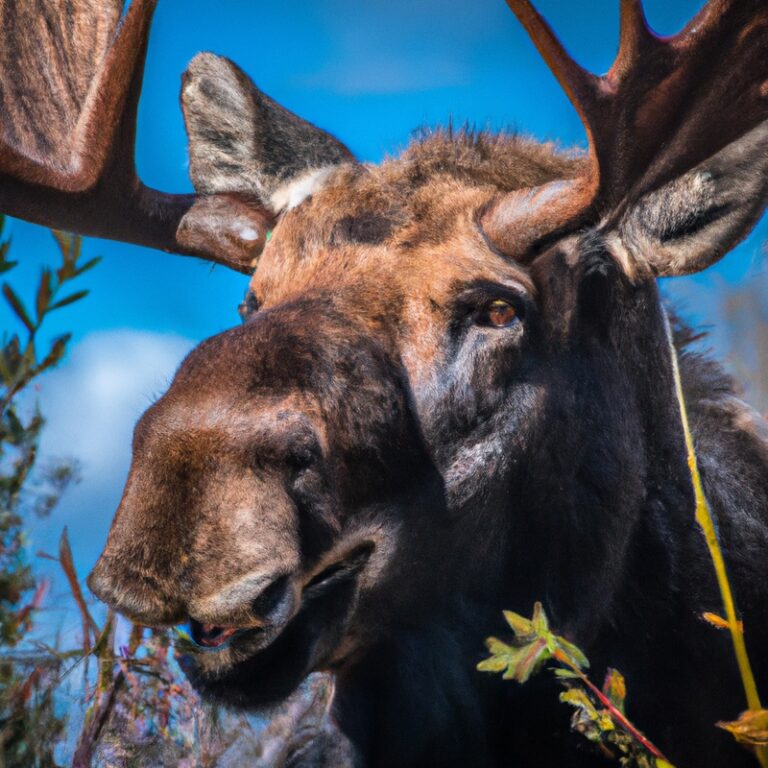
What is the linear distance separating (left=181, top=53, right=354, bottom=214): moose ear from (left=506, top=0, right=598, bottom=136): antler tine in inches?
55.8

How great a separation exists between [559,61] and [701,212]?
0.73 m

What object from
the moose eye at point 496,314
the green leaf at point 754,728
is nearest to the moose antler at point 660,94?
the moose eye at point 496,314

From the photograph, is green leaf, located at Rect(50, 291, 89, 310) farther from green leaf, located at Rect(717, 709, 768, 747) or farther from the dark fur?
green leaf, located at Rect(717, 709, 768, 747)

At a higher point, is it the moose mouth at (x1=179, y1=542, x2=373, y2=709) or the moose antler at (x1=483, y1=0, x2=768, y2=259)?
the moose antler at (x1=483, y1=0, x2=768, y2=259)

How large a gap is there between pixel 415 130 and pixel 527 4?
4.61 ft

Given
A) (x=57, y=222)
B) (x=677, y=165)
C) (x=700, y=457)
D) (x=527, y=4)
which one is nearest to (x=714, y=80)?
(x=677, y=165)

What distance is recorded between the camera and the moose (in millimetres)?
2170

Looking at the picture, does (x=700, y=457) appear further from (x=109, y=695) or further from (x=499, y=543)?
(x=109, y=695)

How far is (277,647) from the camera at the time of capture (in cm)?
250

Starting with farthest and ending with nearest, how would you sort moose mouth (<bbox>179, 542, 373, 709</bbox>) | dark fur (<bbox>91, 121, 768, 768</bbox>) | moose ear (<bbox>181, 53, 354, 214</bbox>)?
moose ear (<bbox>181, 53, 354, 214</bbox>), dark fur (<bbox>91, 121, 768, 768</bbox>), moose mouth (<bbox>179, 542, 373, 709</bbox>)

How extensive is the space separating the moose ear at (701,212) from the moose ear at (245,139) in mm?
1531

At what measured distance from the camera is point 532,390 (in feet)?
9.44

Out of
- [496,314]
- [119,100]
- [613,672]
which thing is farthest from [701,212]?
[119,100]

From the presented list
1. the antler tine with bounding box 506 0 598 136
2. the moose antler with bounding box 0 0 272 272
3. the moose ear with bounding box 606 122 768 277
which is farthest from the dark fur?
the moose antler with bounding box 0 0 272 272
